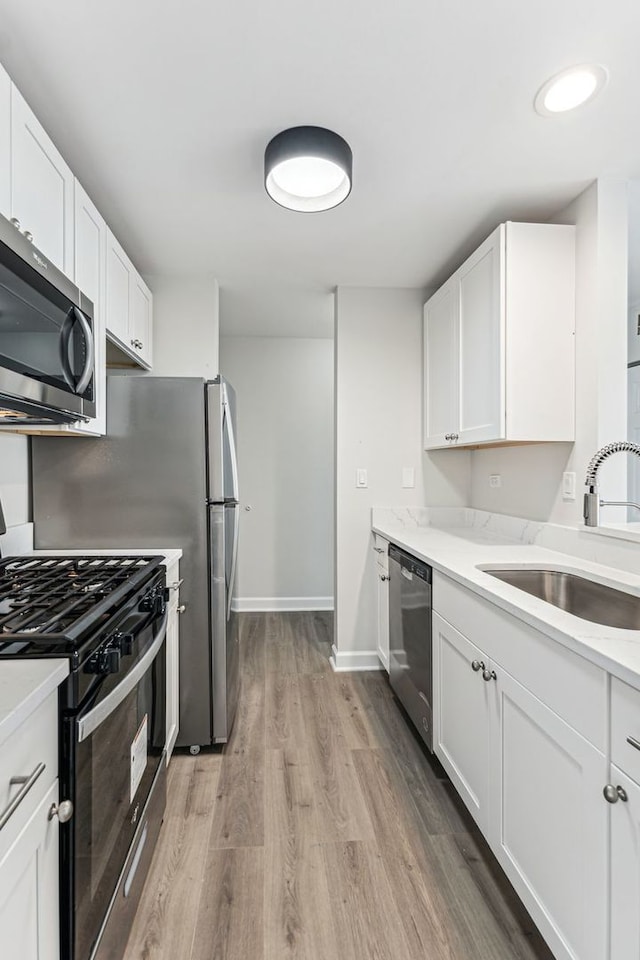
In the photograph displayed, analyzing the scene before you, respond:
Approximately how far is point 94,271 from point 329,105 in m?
1.03

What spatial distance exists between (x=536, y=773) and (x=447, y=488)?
212 centimetres

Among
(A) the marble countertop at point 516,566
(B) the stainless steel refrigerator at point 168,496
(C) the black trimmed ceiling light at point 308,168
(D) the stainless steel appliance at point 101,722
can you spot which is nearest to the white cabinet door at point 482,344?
(A) the marble countertop at point 516,566

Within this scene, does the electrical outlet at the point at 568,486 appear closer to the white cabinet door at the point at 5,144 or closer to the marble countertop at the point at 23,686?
the marble countertop at the point at 23,686

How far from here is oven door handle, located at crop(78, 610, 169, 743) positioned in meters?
1.00

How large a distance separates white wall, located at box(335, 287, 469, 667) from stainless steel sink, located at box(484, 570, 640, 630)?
1304mm

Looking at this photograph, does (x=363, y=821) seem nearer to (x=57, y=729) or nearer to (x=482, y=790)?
(x=482, y=790)

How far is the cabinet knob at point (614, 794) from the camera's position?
917mm

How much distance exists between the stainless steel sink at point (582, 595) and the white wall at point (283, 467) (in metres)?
2.68

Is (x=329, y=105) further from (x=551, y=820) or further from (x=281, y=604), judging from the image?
(x=281, y=604)

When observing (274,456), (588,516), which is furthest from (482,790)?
(274,456)

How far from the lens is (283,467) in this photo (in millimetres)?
4445

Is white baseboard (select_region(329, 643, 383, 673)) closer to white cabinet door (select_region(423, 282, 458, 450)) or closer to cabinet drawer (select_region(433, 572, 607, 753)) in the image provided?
white cabinet door (select_region(423, 282, 458, 450))

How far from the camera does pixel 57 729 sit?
96 cm

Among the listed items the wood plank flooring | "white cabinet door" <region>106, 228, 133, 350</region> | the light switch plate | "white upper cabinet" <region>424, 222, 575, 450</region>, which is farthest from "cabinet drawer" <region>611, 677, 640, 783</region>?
the light switch plate
